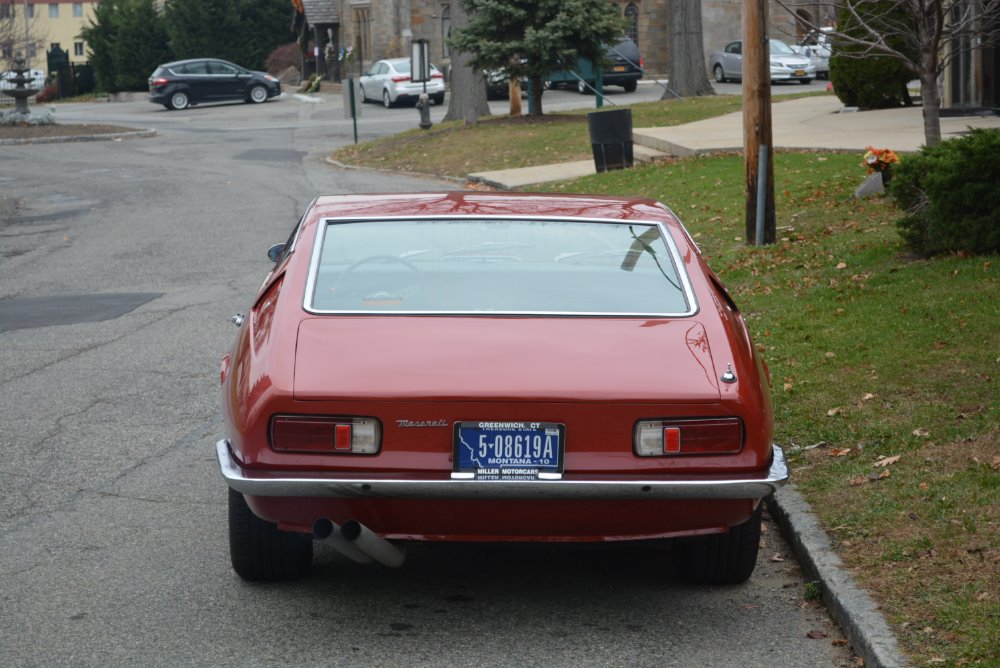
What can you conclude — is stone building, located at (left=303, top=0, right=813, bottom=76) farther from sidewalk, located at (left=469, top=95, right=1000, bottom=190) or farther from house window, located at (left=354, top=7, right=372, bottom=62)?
sidewalk, located at (left=469, top=95, right=1000, bottom=190)

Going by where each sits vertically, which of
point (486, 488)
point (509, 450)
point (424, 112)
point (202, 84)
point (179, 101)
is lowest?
point (486, 488)

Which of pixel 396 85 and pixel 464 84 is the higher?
pixel 396 85

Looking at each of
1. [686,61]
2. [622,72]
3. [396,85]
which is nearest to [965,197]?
[686,61]

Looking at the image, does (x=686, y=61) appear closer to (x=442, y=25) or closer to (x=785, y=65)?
(x=785, y=65)

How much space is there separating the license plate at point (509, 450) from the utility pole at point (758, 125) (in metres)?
8.66

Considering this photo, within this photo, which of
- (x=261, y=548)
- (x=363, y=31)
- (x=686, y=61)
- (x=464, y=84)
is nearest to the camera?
(x=261, y=548)

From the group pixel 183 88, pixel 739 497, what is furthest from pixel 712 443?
pixel 183 88

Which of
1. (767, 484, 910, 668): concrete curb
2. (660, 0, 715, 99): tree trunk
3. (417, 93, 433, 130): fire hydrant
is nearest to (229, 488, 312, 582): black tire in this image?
(767, 484, 910, 668): concrete curb

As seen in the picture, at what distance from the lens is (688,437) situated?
4445 millimetres

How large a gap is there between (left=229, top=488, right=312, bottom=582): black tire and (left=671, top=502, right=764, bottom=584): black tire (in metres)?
1.45

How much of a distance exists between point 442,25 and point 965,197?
49.3m

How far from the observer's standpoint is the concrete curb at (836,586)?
4301 mm

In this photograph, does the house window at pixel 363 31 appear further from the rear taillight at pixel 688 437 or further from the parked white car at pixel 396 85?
the rear taillight at pixel 688 437

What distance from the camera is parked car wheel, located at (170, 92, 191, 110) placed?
4750cm
